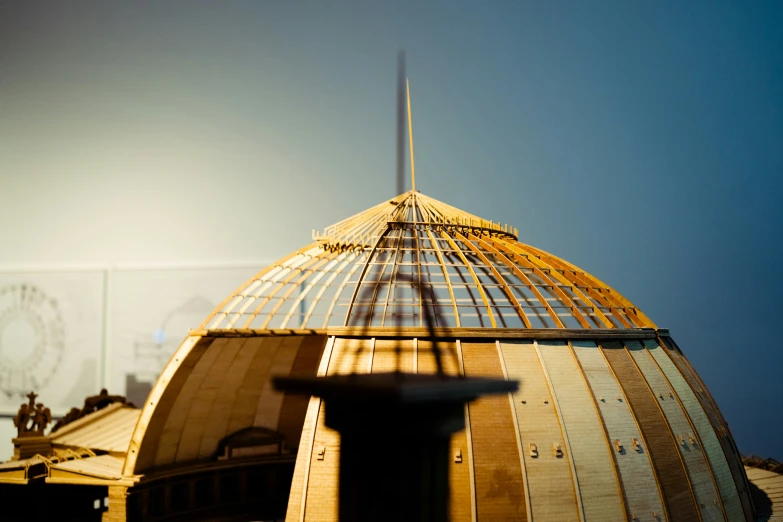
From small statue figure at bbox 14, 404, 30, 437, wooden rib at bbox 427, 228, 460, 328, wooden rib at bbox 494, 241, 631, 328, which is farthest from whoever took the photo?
small statue figure at bbox 14, 404, 30, 437

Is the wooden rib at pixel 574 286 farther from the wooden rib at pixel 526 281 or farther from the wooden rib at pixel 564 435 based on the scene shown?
the wooden rib at pixel 564 435

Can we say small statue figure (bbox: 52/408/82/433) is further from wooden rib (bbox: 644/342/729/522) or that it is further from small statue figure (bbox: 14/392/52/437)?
wooden rib (bbox: 644/342/729/522)

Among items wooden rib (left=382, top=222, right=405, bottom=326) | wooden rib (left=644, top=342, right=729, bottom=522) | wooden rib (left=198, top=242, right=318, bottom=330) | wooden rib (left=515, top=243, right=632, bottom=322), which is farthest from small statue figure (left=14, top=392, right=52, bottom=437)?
wooden rib (left=644, top=342, right=729, bottom=522)

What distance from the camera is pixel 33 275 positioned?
173 feet

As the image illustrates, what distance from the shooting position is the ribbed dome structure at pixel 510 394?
21.9m

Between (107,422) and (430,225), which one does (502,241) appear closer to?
(430,225)

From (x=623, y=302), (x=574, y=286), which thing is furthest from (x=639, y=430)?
(x=623, y=302)

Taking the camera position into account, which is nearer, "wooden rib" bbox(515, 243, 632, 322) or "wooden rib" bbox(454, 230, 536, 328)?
"wooden rib" bbox(454, 230, 536, 328)

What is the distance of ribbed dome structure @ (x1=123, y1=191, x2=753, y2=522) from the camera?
21875 mm

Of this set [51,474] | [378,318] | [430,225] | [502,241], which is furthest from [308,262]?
[51,474]

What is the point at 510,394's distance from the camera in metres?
23.2

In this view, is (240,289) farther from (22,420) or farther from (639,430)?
(639,430)

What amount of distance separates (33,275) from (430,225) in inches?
1562

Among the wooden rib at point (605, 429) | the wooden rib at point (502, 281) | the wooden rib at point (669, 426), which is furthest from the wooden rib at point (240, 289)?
the wooden rib at point (669, 426)
